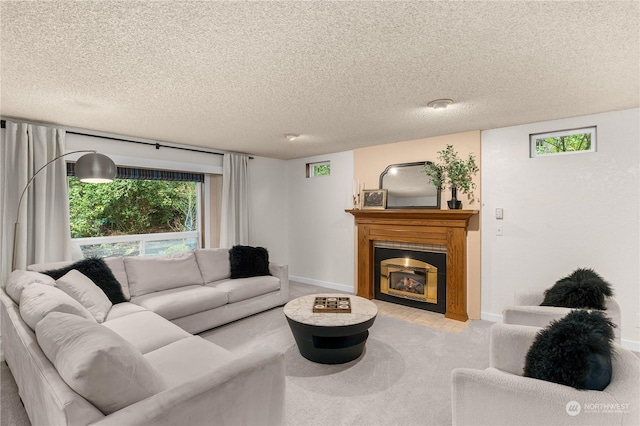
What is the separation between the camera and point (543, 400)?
1.26m

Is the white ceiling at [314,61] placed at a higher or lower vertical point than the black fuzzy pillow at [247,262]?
higher

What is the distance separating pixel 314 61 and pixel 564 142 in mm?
2980

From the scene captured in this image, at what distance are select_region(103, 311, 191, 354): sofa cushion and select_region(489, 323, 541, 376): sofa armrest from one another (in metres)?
2.09

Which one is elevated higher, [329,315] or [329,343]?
[329,315]

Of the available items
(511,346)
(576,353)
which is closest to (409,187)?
(511,346)

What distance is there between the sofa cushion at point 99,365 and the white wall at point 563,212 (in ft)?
10.3

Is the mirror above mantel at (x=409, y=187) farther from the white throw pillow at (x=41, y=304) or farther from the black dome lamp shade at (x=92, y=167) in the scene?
the white throw pillow at (x=41, y=304)

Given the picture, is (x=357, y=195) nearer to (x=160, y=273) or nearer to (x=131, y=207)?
(x=160, y=273)

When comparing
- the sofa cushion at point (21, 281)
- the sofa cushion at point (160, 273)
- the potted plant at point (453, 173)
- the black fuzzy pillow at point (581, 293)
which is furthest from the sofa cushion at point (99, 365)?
the potted plant at point (453, 173)

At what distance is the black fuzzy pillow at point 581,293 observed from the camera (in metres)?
2.22

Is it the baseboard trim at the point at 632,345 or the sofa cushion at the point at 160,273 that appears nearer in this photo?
the baseboard trim at the point at 632,345

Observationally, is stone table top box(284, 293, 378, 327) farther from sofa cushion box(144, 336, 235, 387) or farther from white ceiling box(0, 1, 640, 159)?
white ceiling box(0, 1, 640, 159)

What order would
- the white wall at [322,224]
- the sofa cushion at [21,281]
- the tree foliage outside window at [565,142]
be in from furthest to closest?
the white wall at [322,224] → the tree foliage outside window at [565,142] → the sofa cushion at [21,281]

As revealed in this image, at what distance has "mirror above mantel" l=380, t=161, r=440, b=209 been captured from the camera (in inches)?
167
